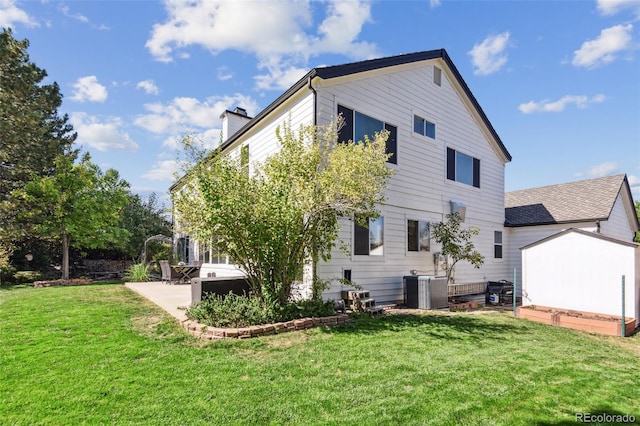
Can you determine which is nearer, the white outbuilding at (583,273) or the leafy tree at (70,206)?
the white outbuilding at (583,273)

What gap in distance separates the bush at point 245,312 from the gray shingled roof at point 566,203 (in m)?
11.0

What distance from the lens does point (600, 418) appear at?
3.27m

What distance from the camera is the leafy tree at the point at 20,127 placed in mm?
14930

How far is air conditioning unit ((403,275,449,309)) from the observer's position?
29.3 feet

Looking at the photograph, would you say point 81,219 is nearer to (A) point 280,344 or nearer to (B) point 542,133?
(A) point 280,344

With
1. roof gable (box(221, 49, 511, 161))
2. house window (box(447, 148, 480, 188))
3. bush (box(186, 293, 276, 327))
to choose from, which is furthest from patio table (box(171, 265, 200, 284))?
house window (box(447, 148, 480, 188))

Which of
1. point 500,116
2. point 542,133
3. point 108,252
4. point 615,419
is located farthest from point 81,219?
point 542,133

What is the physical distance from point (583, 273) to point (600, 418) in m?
6.16

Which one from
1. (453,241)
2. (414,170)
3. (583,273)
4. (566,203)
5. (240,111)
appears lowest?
(583,273)

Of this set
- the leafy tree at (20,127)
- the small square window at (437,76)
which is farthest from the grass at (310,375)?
the leafy tree at (20,127)

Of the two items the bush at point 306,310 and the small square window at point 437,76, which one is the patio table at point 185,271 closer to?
the bush at point 306,310

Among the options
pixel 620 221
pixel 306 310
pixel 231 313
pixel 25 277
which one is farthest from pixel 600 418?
pixel 25 277

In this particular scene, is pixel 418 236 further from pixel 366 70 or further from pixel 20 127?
pixel 20 127

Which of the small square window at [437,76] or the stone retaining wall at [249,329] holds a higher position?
the small square window at [437,76]
